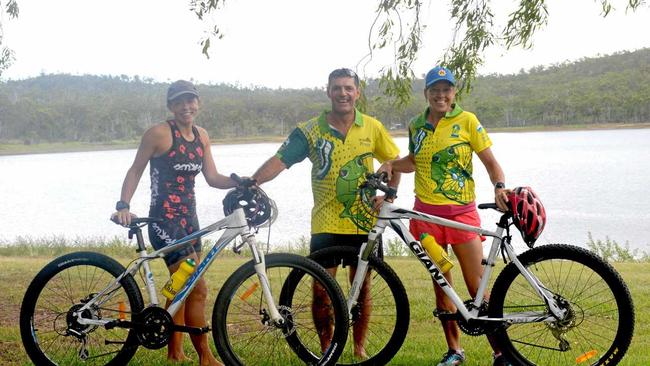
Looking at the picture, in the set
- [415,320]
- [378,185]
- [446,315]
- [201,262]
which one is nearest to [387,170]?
[378,185]

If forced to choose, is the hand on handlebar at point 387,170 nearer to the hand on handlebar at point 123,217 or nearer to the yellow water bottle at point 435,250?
the yellow water bottle at point 435,250

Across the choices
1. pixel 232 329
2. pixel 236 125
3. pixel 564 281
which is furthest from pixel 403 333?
pixel 236 125

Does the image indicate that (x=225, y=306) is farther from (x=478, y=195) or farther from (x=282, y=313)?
(x=478, y=195)

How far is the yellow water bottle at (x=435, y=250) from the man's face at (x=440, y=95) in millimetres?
803

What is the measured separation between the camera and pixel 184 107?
14.8ft

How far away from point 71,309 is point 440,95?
8.77ft

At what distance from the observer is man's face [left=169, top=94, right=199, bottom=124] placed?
14.8 ft

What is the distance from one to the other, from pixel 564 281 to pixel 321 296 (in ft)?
4.94

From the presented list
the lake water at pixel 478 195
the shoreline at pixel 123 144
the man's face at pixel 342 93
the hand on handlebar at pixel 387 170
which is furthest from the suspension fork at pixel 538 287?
the shoreline at pixel 123 144

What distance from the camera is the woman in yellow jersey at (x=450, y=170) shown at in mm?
4281

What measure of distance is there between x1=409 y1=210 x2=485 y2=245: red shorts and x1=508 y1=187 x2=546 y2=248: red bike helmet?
1.23ft

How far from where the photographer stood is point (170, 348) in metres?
4.93

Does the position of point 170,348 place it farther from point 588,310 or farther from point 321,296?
point 588,310

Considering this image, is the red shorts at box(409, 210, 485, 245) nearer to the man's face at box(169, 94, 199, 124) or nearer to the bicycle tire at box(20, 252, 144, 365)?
the man's face at box(169, 94, 199, 124)
